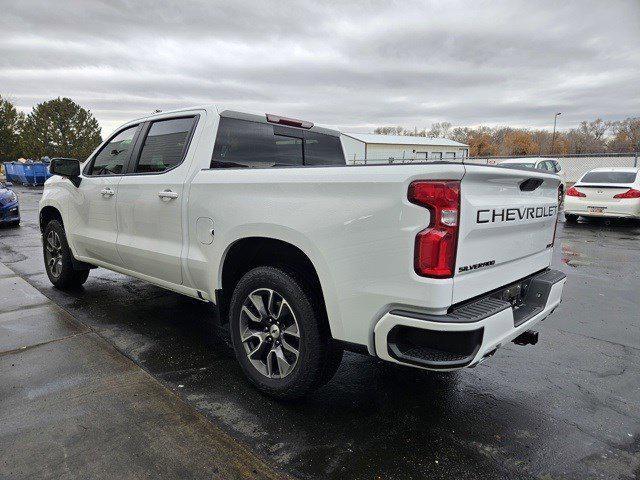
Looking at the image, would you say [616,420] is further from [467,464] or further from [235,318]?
[235,318]

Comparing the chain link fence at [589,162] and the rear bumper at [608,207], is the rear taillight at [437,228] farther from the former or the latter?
the chain link fence at [589,162]

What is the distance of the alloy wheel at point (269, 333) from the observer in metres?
2.76

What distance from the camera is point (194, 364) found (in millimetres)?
3441

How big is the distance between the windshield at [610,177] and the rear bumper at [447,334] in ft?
35.3

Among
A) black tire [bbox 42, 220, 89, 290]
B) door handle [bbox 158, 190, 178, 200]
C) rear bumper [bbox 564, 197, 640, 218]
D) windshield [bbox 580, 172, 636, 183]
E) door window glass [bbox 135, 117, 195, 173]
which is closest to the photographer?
door handle [bbox 158, 190, 178, 200]

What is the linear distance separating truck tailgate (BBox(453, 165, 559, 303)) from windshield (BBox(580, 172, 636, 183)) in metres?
9.72

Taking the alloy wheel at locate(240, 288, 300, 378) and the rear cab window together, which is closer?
the alloy wheel at locate(240, 288, 300, 378)

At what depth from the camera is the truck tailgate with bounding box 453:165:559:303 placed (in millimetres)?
2178

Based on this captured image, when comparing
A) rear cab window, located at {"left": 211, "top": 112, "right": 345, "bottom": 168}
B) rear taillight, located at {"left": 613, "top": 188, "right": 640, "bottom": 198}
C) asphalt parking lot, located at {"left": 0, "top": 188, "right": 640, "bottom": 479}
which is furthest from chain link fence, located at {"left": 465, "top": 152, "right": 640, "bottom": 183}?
asphalt parking lot, located at {"left": 0, "top": 188, "right": 640, "bottom": 479}

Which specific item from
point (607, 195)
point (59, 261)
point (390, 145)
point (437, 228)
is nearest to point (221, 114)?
point (437, 228)

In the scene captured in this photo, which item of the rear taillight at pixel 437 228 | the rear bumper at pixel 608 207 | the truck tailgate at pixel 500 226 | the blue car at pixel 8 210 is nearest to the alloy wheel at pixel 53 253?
the rear taillight at pixel 437 228

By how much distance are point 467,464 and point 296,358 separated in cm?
111

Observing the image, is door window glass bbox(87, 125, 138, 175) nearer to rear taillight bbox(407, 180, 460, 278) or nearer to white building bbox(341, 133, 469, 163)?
rear taillight bbox(407, 180, 460, 278)

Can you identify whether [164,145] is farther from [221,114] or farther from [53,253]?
[53,253]
